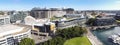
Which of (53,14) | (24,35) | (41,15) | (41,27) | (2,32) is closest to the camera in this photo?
(2,32)

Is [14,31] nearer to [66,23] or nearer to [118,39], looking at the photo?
[118,39]

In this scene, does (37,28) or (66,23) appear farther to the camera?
(66,23)

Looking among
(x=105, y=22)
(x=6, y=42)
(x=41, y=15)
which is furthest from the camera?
(x=41, y=15)

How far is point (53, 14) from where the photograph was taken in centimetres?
5703

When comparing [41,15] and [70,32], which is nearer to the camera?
[70,32]

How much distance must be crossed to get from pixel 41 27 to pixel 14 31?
345 inches

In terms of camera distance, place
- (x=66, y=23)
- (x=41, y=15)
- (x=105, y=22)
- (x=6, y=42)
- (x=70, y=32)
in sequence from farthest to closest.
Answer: (x=41, y=15) → (x=105, y=22) → (x=66, y=23) → (x=70, y=32) → (x=6, y=42)

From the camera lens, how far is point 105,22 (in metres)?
42.2

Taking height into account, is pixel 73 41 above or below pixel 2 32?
below

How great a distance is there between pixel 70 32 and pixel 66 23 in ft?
40.2

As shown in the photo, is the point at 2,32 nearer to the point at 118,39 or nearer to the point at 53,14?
the point at 118,39

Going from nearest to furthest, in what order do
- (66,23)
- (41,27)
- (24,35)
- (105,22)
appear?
(24,35) → (41,27) → (66,23) → (105,22)

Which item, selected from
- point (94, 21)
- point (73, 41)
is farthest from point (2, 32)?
point (94, 21)

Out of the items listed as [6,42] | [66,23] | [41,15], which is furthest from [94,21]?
[6,42]
